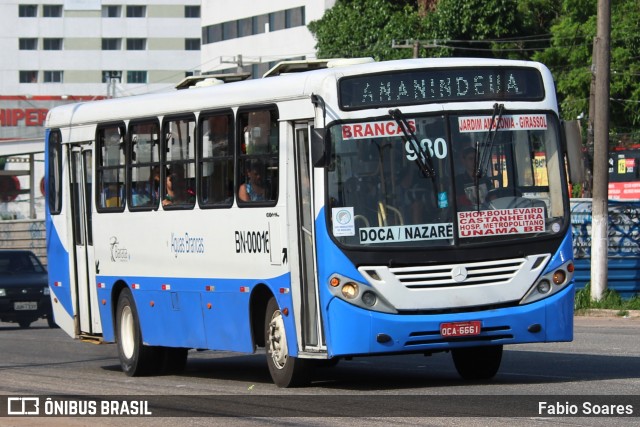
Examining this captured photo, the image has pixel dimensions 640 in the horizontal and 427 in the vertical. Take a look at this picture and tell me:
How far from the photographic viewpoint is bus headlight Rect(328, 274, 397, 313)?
12875 mm

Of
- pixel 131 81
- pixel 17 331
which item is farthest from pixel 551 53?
pixel 131 81

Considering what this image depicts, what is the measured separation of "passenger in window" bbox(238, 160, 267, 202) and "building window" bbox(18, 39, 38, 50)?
101 m

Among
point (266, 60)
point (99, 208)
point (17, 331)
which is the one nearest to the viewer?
point (99, 208)

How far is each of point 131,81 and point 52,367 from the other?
9562cm

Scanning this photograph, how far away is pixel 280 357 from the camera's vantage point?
45.8 feet

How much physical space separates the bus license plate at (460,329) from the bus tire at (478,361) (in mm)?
1341

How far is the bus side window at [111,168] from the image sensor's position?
1741 centimetres

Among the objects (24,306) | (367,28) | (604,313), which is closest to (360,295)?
(604,313)

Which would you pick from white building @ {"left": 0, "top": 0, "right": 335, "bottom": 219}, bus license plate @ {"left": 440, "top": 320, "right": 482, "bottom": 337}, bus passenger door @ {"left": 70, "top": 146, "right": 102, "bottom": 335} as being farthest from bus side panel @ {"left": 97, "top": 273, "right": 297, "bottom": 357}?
white building @ {"left": 0, "top": 0, "right": 335, "bottom": 219}

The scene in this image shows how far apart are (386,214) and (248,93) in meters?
2.40

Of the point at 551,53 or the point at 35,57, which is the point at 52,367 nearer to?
the point at 551,53

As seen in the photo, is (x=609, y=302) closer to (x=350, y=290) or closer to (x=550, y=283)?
(x=550, y=283)

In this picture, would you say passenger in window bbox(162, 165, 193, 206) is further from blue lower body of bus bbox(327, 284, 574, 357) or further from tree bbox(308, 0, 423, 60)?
tree bbox(308, 0, 423, 60)

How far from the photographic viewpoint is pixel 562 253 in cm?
1338
